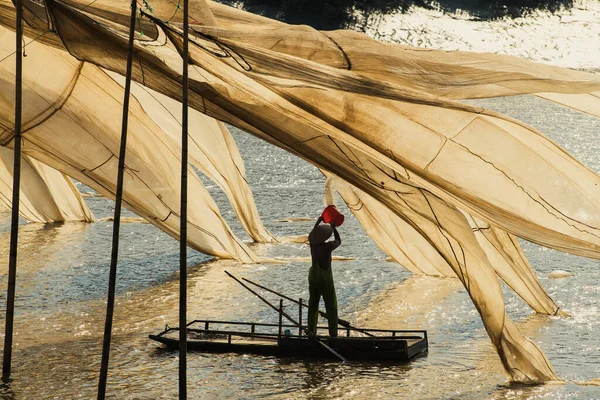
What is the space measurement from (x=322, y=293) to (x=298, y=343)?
2.68 ft

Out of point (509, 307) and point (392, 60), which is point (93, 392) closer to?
point (392, 60)

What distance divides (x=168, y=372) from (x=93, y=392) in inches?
52.0

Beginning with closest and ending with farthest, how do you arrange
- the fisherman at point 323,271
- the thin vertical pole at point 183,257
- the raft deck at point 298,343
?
the thin vertical pole at point 183,257
the raft deck at point 298,343
the fisherman at point 323,271

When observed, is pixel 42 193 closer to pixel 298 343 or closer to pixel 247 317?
pixel 247 317

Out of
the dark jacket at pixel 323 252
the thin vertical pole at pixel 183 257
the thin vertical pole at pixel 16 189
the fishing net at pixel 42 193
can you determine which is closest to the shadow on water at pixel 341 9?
the fishing net at pixel 42 193

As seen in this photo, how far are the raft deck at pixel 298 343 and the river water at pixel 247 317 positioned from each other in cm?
20

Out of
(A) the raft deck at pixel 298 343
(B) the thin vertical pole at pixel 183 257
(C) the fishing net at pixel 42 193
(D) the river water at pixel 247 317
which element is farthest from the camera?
(C) the fishing net at pixel 42 193

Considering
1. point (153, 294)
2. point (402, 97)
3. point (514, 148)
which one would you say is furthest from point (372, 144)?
point (153, 294)

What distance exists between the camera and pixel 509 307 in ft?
67.7

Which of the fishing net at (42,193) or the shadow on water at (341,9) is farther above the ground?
the shadow on water at (341,9)

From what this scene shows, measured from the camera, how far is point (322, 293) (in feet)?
54.2

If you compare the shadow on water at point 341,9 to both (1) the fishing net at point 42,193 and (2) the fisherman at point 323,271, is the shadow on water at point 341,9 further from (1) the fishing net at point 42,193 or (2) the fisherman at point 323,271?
(2) the fisherman at point 323,271

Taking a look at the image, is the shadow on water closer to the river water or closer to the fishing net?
the river water

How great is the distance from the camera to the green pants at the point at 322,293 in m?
16.4
